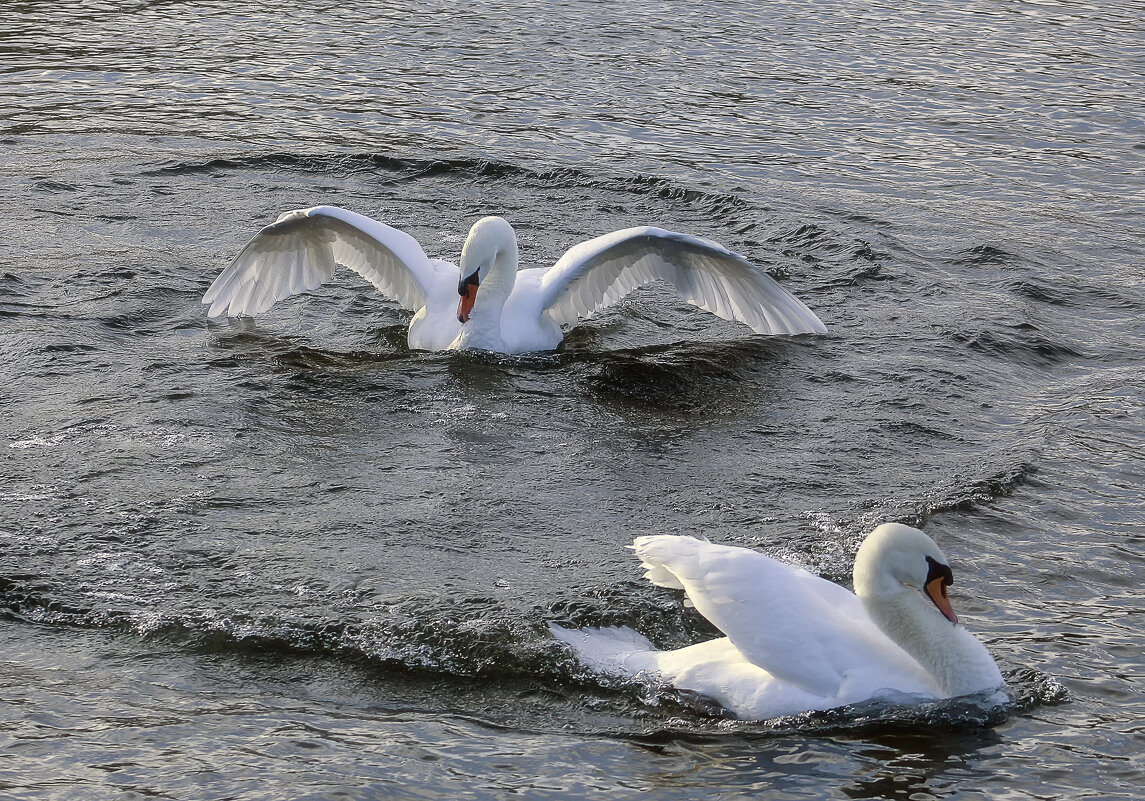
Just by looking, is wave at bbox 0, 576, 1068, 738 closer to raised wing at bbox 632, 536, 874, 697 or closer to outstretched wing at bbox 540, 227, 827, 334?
raised wing at bbox 632, 536, 874, 697

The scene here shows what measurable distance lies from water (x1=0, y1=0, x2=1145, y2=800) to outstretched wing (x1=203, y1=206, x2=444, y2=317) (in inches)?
11.3

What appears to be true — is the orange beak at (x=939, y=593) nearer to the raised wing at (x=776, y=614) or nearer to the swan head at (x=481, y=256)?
the raised wing at (x=776, y=614)

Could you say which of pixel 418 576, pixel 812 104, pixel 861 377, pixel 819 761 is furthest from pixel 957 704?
pixel 812 104

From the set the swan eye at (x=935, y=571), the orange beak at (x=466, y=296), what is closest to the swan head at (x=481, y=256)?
the orange beak at (x=466, y=296)

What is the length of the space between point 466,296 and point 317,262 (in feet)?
5.53

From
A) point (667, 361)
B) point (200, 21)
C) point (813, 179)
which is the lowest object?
point (667, 361)

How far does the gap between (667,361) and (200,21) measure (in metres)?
9.41

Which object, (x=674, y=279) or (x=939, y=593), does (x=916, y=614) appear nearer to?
(x=939, y=593)

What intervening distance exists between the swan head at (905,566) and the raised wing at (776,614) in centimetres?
21

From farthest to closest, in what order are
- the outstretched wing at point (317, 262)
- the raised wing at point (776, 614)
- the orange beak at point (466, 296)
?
the outstretched wing at point (317, 262), the orange beak at point (466, 296), the raised wing at point (776, 614)

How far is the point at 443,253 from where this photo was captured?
36.4 ft

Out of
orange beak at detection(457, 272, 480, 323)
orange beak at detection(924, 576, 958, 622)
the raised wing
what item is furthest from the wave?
orange beak at detection(457, 272, 480, 323)

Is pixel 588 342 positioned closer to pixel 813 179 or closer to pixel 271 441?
pixel 271 441

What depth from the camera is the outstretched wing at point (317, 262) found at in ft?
31.5
